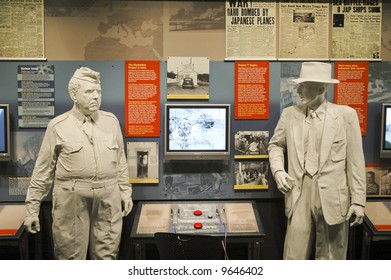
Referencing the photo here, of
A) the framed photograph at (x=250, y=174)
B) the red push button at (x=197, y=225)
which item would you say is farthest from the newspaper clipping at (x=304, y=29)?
the red push button at (x=197, y=225)

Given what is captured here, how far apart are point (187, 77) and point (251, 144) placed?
2.14 ft

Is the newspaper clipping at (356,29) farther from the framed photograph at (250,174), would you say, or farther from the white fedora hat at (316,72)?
the framed photograph at (250,174)

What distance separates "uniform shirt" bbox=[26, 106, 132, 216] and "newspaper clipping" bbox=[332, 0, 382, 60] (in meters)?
1.67

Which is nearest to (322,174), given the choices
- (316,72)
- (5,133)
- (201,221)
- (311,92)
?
(311,92)

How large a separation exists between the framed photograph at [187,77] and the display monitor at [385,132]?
1216 millimetres

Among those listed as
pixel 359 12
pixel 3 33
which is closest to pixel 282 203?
pixel 359 12

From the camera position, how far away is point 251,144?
11.9 ft

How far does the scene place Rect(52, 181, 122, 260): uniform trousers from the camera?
314 centimetres

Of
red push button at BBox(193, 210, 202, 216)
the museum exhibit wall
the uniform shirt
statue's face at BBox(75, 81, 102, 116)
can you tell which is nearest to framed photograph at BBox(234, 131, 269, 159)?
the museum exhibit wall

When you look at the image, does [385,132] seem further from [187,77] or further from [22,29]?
[22,29]

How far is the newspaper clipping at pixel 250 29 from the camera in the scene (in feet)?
11.3

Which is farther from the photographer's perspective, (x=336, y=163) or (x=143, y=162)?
(x=143, y=162)

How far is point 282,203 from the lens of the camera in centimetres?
370

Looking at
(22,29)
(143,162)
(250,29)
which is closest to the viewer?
(22,29)
